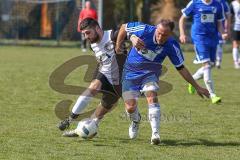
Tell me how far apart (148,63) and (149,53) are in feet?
0.45

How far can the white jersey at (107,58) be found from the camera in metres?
7.50

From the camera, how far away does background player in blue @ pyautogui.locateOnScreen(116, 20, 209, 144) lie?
7.17 meters

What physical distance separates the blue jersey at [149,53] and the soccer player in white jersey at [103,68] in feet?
0.65

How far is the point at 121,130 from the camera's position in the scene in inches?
322

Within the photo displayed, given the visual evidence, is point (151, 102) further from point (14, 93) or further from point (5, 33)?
point (5, 33)

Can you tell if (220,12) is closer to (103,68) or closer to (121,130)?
(121,130)

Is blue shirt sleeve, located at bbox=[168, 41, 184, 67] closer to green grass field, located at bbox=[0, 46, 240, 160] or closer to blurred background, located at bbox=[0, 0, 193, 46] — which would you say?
green grass field, located at bbox=[0, 46, 240, 160]

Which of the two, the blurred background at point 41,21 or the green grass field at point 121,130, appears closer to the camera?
the green grass field at point 121,130

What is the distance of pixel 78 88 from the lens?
42.5 feet

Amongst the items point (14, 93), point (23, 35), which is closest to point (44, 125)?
point (14, 93)

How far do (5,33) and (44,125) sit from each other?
25584mm

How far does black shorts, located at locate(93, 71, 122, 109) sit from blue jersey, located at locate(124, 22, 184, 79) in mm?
250

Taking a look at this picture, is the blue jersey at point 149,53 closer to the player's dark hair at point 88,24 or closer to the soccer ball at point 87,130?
the player's dark hair at point 88,24

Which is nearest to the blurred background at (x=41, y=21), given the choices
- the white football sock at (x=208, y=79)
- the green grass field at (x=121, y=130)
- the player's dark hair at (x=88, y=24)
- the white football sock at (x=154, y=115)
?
the green grass field at (x=121, y=130)
